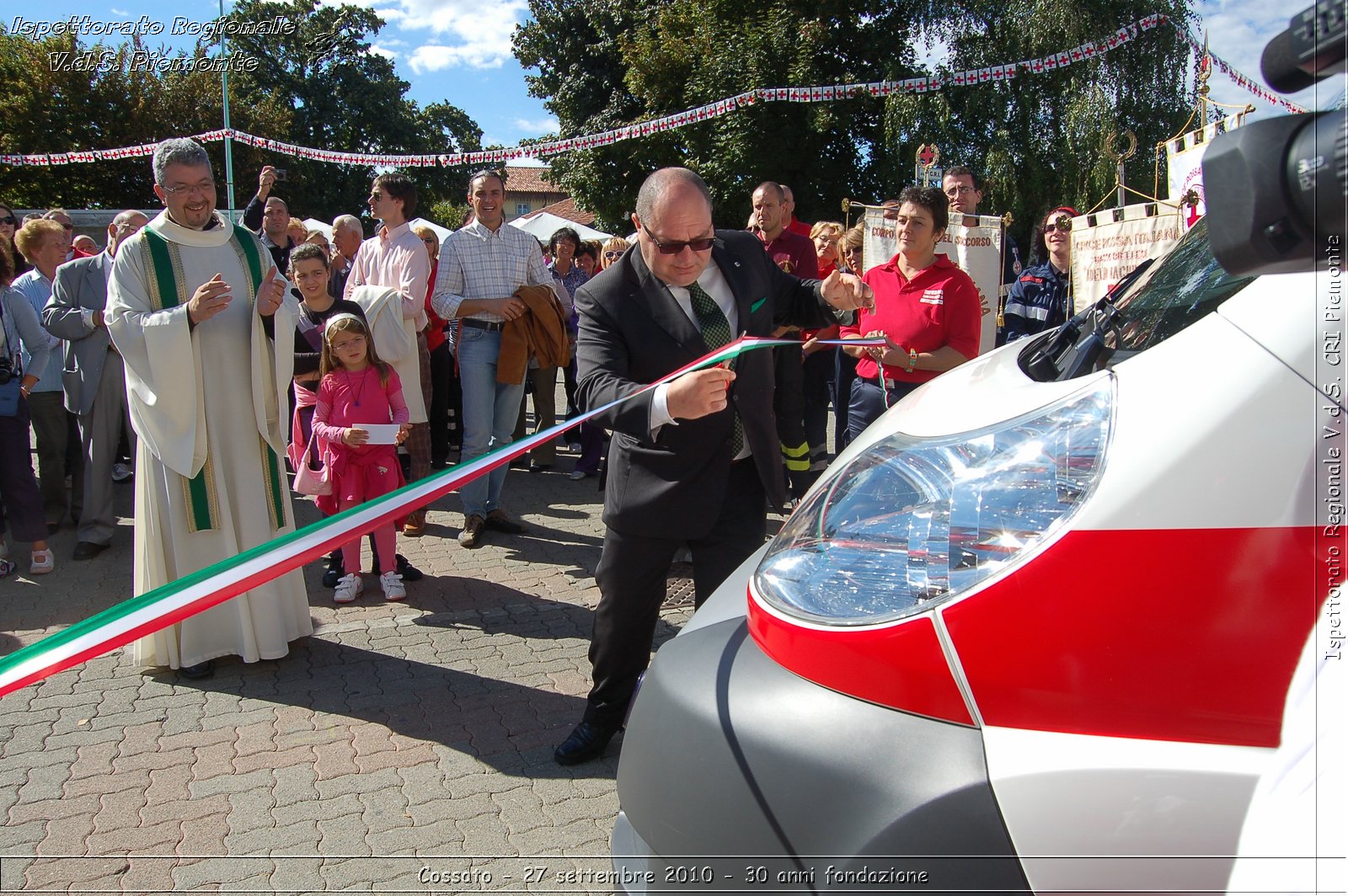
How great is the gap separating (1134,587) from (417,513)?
19.1 feet

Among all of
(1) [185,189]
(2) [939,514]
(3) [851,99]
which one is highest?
(3) [851,99]

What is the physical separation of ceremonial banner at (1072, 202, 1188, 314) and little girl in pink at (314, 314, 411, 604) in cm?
436

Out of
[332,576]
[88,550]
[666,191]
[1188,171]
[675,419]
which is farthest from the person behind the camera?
[88,550]

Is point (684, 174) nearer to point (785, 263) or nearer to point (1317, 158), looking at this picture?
point (1317, 158)

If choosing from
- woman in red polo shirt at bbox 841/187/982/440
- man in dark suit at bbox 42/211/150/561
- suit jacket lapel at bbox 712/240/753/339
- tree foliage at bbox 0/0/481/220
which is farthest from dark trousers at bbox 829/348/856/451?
tree foliage at bbox 0/0/481/220

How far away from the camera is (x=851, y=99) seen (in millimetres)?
26609

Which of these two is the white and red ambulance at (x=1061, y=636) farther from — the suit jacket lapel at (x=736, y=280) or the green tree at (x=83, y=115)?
the green tree at (x=83, y=115)

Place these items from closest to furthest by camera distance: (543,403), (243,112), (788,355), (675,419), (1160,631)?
(1160,631)
(675,419)
(788,355)
(543,403)
(243,112)

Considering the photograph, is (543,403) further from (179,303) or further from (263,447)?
(179,303)

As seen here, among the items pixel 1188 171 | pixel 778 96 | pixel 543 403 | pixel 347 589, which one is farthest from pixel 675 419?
pixel 778 96

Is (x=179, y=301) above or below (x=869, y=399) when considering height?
above

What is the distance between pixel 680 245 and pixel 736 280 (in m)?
0.37

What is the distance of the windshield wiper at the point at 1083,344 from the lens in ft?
5.88

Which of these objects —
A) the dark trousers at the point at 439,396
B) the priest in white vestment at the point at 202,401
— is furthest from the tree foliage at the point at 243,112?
the priest in white vestment at the point at 202,401
